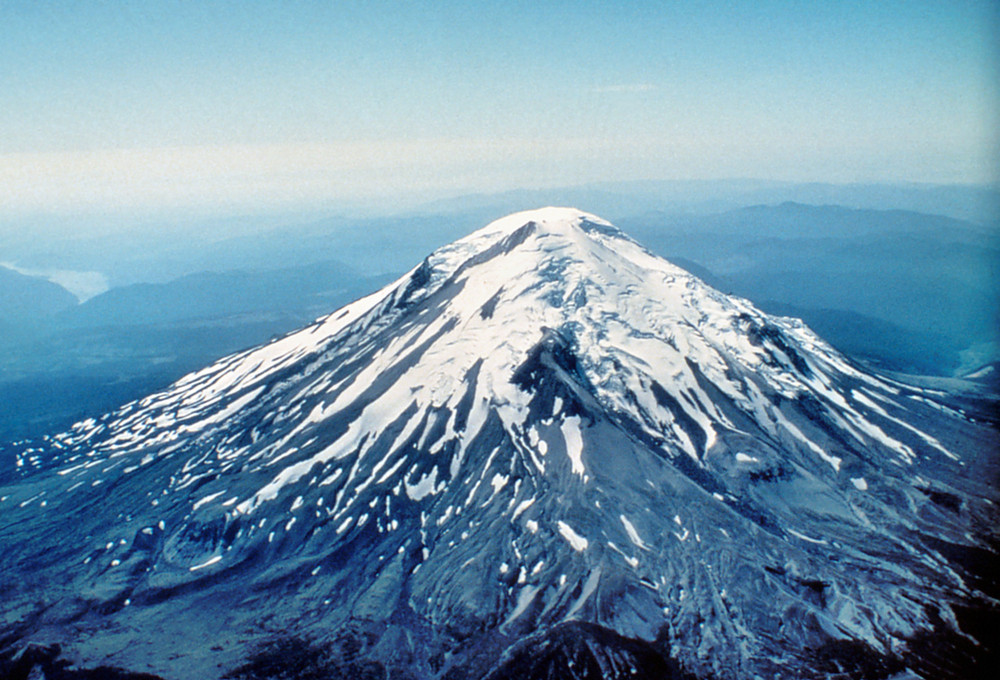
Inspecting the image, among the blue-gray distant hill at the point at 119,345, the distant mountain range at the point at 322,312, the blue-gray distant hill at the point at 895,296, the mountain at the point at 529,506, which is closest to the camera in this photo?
the mountain at the point at 529,506

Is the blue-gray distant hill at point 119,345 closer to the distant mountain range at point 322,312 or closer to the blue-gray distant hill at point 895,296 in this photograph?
the distant mountain range at point 322,312

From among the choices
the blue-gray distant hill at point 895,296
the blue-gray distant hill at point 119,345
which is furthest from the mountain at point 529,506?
the blue-gray distant hill at point 895,296

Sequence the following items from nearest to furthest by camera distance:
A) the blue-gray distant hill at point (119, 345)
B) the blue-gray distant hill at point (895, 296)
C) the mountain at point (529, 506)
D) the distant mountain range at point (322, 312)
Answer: the mountain at point (529, 506), the blue-gray distant hill at point (119, 345), the distant mountain range at point (322, 312), the blue-gray distant hill at point (895, 296)

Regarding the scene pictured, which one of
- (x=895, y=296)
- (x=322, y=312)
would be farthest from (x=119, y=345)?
(x=895, y=296)

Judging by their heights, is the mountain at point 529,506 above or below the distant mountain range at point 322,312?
above

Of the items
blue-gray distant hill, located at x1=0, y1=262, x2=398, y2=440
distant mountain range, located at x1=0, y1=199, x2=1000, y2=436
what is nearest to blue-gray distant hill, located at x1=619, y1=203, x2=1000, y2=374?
distant mountain range, located at x1=0, y1=199, x2=1000, y2=436

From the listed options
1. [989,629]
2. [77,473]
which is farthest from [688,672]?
[77,473]

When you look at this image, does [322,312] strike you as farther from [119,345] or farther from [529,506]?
[529,506]

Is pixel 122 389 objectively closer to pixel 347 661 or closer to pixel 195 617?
pixel 195 617
